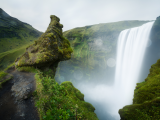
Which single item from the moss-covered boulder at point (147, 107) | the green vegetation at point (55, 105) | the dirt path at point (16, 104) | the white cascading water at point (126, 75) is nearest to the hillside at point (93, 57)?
the white cascading water at point (126, 75)

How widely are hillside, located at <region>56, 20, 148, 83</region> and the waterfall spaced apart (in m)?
7.44

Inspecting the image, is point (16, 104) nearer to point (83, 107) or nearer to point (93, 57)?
point (83, 107)

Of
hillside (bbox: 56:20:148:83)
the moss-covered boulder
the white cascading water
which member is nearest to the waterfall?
the white cascading water

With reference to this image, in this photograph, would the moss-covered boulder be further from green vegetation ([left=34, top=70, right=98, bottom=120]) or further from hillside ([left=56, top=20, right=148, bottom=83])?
hillside ([left=56, top=20, right=148, bottom=83])

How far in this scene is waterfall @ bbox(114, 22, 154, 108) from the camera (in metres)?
26.5

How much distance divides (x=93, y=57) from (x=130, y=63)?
20.7m

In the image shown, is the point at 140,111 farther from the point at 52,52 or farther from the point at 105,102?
the point at 105,102

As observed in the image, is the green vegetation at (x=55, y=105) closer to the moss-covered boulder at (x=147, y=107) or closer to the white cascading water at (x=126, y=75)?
the moss-covered boulder at (x=147, y=107)

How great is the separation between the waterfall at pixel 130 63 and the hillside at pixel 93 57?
7.44 meters

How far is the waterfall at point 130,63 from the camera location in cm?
2655

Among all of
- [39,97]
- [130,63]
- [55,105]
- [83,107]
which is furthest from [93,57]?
[55,105]

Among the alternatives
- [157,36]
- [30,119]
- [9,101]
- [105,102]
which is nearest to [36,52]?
[9,101]

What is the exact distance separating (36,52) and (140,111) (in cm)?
1091

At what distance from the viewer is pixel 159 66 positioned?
5.62m
